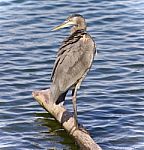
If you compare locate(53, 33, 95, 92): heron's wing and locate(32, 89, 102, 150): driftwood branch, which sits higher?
locate(53, 33, 95, 92): heron's wing

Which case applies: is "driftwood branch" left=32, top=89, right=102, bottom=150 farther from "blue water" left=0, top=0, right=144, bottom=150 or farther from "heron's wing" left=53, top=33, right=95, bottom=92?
"heron's wing" left=53, top=33, right=95, bottom=92

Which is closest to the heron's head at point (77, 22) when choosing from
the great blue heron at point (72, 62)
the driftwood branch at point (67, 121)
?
the great blue heron at point (72, 62)

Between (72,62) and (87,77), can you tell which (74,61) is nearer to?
(72,62)

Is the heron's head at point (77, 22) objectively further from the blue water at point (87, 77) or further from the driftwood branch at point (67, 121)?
the blue water at point (87, 77)

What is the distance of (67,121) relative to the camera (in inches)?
368

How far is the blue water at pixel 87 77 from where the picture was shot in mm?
9805

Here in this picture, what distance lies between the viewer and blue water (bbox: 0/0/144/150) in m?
9.80

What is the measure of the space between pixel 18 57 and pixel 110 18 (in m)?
3.56

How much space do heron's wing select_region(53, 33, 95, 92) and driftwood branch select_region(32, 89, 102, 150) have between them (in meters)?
0.53

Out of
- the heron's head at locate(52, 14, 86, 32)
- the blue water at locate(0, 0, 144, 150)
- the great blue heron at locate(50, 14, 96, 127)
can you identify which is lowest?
the blue water at locate(0, 0, 144, 150)

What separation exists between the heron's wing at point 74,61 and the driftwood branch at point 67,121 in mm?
526

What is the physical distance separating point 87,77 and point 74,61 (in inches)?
127

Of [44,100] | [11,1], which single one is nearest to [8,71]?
[44,100]

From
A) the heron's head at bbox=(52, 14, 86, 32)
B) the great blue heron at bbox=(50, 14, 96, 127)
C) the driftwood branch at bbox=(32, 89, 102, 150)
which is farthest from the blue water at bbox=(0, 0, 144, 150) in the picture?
the heron's head at bbox=(52, 14, 86, 32)
